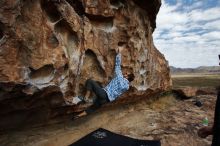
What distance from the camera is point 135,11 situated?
41.1ft

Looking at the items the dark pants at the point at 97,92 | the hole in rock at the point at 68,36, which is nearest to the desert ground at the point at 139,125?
the dark pants at the point at 97,92

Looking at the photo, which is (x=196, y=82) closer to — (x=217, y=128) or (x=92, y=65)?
(x=92, y=65)

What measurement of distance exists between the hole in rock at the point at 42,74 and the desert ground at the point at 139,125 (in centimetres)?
169

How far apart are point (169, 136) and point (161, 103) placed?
471cm

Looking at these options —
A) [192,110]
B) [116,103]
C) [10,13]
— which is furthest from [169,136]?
[10,13]

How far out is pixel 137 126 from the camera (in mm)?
11562

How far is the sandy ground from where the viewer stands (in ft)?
28.5

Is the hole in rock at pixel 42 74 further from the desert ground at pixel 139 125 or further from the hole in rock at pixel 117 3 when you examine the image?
the hole in rock at pixel 117 3

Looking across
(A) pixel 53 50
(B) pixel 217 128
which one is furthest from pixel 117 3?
(B) pixel 217 128

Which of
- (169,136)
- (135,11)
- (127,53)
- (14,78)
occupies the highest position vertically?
(135,11)

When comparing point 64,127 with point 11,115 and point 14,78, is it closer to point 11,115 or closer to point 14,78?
point 11,115

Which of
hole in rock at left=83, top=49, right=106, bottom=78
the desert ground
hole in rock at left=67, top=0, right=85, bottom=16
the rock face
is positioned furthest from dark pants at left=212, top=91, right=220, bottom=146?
hole in rock at left=67, top=0, right=85, bottom=16

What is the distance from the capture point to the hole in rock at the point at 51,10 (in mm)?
7846

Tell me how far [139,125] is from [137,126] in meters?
0.14
